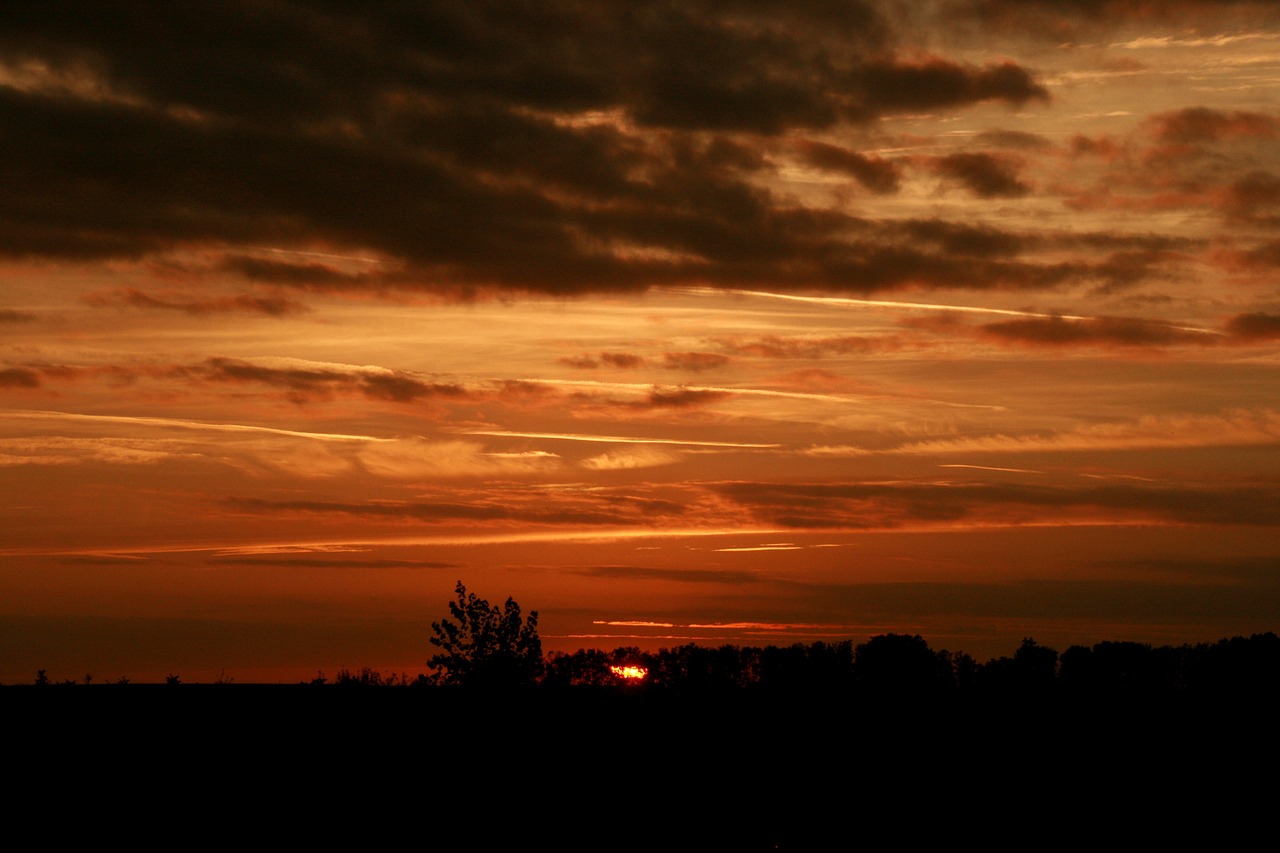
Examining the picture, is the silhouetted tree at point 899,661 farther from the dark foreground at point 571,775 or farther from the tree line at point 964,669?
the dark foreground at point 571,775

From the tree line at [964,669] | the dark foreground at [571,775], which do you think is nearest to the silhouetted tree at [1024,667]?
the tree line at [964,669]

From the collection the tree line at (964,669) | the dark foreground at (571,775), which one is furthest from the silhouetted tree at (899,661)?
the dark foreground at (571,775)

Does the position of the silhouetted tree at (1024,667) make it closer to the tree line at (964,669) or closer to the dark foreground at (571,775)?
the tree line at (964,669)

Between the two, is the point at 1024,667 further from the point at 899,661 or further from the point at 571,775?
the point at 571,775

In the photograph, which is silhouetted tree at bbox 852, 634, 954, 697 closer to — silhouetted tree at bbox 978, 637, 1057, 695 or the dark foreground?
silhouetted tree at bbox 978, 637, 1057, 695

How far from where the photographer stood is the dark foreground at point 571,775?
107 feet

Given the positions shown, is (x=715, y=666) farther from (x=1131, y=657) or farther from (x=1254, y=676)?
(x=1254, y=676)

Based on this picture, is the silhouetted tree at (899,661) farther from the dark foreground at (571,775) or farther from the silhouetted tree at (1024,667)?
the dark foreground at (571,775)

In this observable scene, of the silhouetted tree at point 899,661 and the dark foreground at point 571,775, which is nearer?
the dark foreground at point 571,775

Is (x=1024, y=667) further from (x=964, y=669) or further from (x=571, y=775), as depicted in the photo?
(x=571, y=775)

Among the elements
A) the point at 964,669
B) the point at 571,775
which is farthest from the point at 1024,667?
the point at 571,775

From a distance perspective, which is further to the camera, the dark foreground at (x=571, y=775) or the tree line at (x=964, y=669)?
the tree line at (x=964, y=669)

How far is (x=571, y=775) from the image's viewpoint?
3756 cm

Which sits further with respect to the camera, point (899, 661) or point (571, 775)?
point (899, 661)
